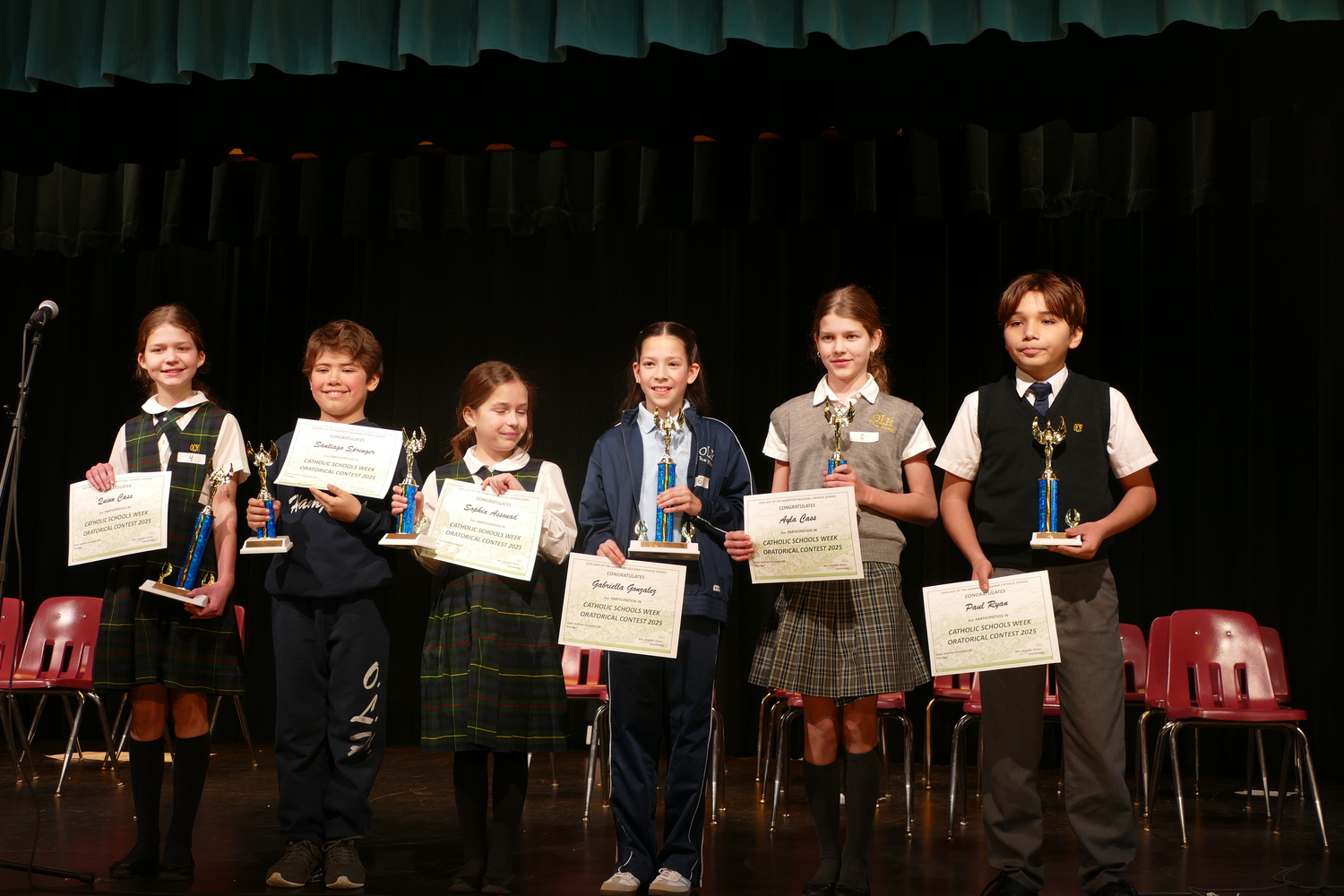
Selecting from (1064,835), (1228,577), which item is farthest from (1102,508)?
(1228,577)

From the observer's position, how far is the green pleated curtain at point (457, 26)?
11.7 ft

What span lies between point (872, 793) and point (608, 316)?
436 centimetres

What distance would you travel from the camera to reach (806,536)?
2871mm

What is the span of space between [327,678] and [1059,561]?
6.77 feet

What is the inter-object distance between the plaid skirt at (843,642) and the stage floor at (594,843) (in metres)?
0.68

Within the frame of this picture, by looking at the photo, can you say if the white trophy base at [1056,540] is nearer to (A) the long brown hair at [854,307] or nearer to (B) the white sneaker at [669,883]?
(A) the long brown hair at [854,307]

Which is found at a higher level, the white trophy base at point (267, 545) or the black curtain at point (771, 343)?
the black curtain at point (771, 343)

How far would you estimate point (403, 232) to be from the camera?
6.74 meters

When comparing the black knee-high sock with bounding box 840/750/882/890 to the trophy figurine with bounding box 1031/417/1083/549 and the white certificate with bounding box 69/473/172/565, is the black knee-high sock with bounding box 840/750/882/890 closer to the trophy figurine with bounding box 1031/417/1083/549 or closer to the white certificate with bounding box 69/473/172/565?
the trophy figurine with bounding box 1031/417/1083/549

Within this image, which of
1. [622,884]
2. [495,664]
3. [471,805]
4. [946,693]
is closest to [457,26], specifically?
[495,664]

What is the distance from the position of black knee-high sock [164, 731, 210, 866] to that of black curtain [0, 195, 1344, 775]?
3.42 m

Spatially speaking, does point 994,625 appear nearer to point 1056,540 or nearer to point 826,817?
point 1056,540

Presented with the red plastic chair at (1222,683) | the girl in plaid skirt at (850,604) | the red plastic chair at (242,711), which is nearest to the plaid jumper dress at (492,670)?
the girl in plaid skirt at (850,604)

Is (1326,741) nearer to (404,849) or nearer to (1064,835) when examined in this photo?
(1064,835)
